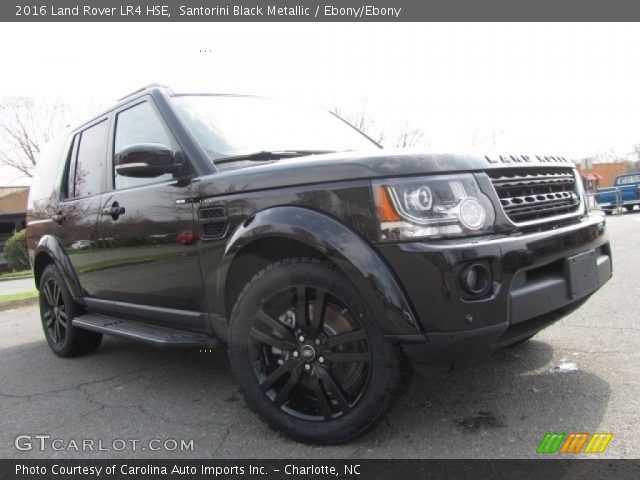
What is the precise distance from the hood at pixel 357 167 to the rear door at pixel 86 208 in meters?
1.54

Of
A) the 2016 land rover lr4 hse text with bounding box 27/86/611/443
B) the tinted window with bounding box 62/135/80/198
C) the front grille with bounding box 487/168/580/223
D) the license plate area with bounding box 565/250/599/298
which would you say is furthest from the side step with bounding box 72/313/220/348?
the license plate area with bounding box 565/250/599/298

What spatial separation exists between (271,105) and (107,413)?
233 cm

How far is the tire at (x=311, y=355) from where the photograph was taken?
2.30 meters

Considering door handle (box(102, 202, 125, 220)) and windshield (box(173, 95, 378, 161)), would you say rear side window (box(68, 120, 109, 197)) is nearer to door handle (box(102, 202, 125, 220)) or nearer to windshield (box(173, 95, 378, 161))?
door handle (box(102, 202, 125, 220))

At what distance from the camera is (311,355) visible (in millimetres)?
2455

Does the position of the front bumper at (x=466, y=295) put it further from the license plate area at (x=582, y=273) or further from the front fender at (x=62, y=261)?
the front fender at (x=62, y=261)

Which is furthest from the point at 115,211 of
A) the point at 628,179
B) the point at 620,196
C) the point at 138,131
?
the point at 628,179

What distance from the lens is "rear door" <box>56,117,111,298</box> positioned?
12.6 ft

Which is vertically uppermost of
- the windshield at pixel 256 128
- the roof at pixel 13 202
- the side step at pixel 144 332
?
the windshield at pixel 256 128

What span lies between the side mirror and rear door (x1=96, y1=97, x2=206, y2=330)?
0.09m

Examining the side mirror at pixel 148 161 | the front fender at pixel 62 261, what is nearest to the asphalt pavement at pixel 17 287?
the front fender at pixel 62 261

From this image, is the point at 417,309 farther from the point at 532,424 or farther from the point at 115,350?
the point at 115,350

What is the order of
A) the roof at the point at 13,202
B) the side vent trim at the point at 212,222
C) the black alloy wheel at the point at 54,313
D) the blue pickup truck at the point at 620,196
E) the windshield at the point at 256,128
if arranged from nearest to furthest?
the side vent trim at the point at 212,222
the windshield at the point at 256,128
the black alloy wheel at the point at 54,313
the blue pickup truck at the point at 620,196
the roof at the point at 13,202

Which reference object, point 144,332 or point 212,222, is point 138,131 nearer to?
point 212,222
